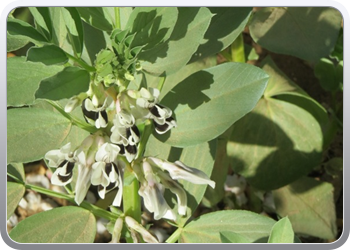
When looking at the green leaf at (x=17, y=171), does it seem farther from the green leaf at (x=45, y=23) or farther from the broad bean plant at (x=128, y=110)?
the green leaf at (x=45, y=23)

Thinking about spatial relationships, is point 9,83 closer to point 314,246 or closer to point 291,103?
point 314,246

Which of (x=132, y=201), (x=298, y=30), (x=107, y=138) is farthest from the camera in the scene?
(x=298, y=30)

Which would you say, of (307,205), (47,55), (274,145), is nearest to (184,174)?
(47,55)

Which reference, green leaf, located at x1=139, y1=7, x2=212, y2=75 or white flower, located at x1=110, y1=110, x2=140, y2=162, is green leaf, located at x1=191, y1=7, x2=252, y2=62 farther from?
white flower, located at x1=110, y1=110, x2=140, y2=162

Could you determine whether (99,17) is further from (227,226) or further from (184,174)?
(227,226)

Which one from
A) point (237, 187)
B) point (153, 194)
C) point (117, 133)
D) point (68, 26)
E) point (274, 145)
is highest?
point (68, 26)

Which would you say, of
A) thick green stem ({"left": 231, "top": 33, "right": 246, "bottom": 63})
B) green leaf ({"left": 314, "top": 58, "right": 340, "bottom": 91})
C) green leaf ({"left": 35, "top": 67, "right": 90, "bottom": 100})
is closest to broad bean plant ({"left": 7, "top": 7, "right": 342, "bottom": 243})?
green leaf ({"left": 35, "top": 67, "right": 90, "bottom": 100})

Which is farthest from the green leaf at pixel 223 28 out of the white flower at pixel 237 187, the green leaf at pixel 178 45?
the white flower at pixel 237 187
